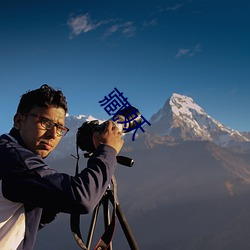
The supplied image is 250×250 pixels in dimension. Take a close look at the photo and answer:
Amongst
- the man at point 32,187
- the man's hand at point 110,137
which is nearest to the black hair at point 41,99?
the man at point 32,187

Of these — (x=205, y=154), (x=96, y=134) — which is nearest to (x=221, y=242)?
(x=205, y=154)

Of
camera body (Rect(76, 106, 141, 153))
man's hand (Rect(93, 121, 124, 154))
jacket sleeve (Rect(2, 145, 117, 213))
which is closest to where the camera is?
jacket sleeve (Rect(2, 145, 117, 213))

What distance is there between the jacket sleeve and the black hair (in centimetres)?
37

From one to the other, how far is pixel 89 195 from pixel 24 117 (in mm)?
631

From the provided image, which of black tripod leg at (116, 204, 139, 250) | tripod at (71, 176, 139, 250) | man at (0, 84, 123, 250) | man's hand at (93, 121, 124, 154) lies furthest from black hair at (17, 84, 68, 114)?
black tripod leg at (116, 204, 139, 250)

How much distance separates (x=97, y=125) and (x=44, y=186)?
73cm

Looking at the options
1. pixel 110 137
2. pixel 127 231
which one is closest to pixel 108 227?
pixel 127 231

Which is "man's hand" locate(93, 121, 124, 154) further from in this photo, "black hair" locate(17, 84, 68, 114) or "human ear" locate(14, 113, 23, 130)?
"human ear" locate(14, 113, 23, 130)

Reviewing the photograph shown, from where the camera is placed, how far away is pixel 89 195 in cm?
159

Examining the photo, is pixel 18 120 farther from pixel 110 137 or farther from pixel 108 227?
pixel 108 227

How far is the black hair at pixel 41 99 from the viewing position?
1910 mm

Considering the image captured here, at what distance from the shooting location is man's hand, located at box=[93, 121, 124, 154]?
1863mm

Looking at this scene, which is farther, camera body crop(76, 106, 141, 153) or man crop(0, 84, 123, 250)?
camera body crop(76, 106, 141, 153)

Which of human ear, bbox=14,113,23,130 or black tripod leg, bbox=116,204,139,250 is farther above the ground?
human ear, bbox=14,113,23,130
